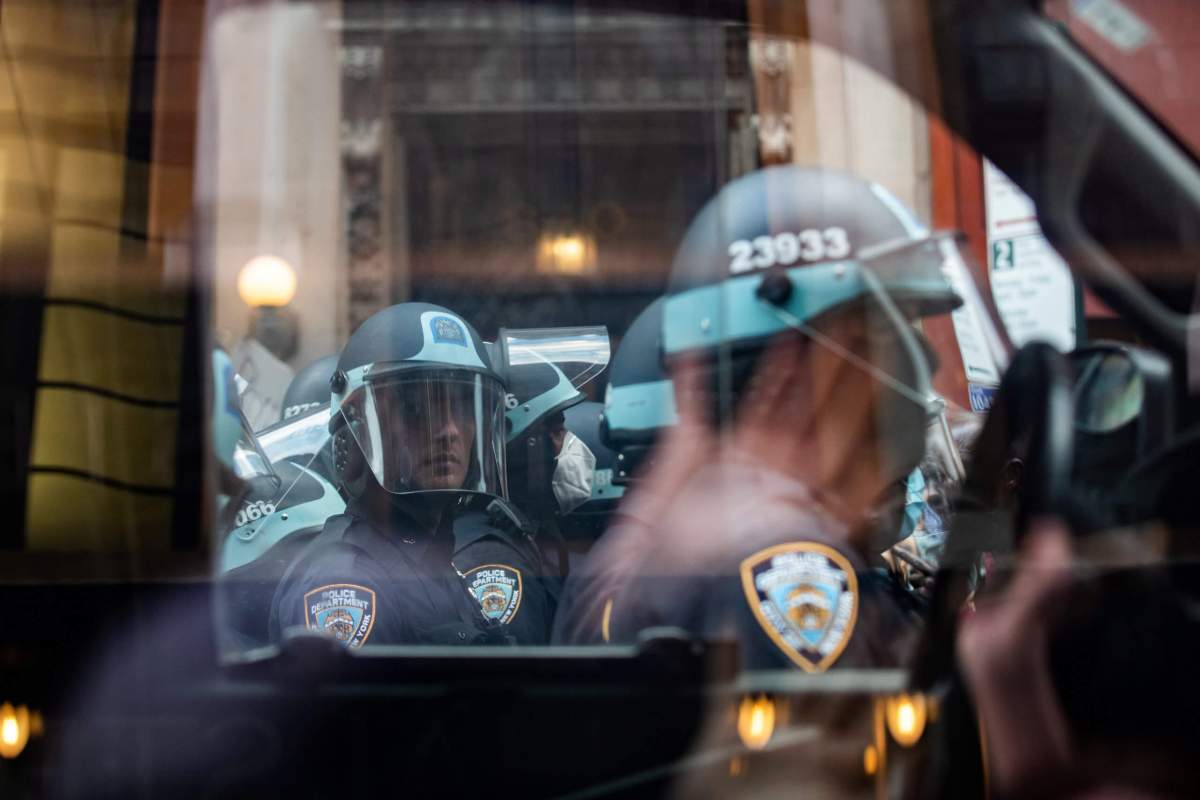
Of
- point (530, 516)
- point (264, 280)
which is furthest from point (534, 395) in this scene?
point (264, 280)

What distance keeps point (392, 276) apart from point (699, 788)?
76 cm

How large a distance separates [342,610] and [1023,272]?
1013 mm

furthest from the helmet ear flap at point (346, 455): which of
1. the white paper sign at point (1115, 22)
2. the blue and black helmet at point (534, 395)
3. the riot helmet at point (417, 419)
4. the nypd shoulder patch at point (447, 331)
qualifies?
the white paper sign at point (1115, 22)

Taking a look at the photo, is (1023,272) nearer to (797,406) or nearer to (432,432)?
(797,406)

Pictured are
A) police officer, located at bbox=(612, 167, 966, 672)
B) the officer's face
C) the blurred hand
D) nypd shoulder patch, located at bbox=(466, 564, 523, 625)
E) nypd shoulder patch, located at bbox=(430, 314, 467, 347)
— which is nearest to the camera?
the blurred hand

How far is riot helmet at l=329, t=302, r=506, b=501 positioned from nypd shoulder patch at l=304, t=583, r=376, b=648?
351 mm

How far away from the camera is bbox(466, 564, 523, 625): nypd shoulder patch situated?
2062mm

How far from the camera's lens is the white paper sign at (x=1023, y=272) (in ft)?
5.65

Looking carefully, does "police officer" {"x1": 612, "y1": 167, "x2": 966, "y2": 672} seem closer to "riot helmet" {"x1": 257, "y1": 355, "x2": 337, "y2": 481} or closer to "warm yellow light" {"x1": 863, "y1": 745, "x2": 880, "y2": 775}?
"warm yellow light" {"x1": 863, "y1": 745, "x2": 880, "y2": 775}

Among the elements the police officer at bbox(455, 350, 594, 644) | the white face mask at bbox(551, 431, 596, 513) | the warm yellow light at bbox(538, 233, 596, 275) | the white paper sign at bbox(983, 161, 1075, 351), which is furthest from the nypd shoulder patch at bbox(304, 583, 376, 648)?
the white paper sign at bbox(983, 161, 1075, 351)

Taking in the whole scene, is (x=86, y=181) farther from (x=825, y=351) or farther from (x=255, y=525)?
(x=825, y=351)

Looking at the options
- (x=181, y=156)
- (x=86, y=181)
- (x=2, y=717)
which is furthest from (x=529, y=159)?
(x=2, y=717)

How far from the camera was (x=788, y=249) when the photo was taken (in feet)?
6.02

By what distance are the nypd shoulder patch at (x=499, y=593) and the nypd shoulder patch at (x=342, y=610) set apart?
9.5 inches
